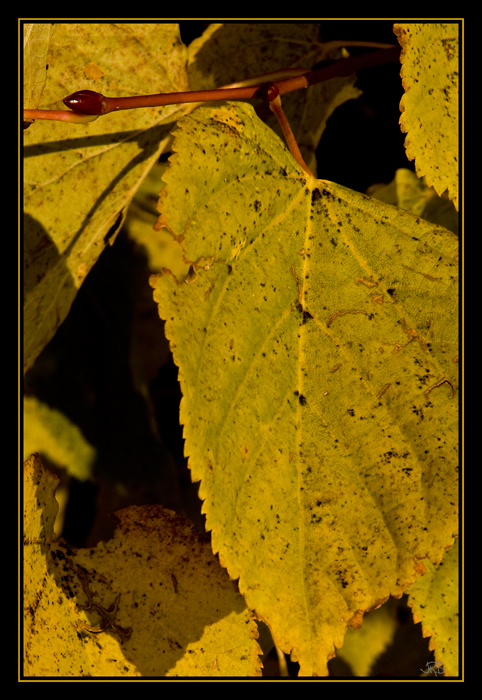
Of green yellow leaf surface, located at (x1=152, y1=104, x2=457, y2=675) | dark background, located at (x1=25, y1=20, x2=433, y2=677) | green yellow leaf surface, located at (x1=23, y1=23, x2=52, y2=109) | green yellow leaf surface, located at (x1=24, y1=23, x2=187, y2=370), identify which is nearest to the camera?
green yellow leaf surface, located at (x1=152, y1=104, x2=457, y2=675)

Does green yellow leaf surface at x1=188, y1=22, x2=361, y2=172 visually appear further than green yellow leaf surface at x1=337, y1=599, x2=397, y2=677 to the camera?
No

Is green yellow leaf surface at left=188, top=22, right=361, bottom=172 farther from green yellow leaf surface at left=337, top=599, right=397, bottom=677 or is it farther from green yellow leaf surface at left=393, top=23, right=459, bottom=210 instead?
green yellow leaf surface at left=337, top=599, right=397, bottom=677

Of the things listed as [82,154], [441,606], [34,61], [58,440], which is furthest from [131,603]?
[34,61]

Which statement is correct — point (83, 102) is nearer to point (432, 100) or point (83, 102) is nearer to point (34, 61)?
point (34, 61)

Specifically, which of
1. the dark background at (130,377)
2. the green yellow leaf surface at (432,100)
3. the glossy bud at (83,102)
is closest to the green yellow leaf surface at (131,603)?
the dark background at (130,377)

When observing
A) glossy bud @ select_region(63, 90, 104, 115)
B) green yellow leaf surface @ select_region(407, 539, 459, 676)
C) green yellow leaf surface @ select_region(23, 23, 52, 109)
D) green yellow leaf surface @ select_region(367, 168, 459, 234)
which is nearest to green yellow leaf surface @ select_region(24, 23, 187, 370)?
green yellow leaf surface @ select_region(23, 23, 52, 109)

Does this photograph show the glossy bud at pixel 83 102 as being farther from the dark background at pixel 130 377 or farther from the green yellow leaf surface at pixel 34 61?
the dark background at pixel 130 377
